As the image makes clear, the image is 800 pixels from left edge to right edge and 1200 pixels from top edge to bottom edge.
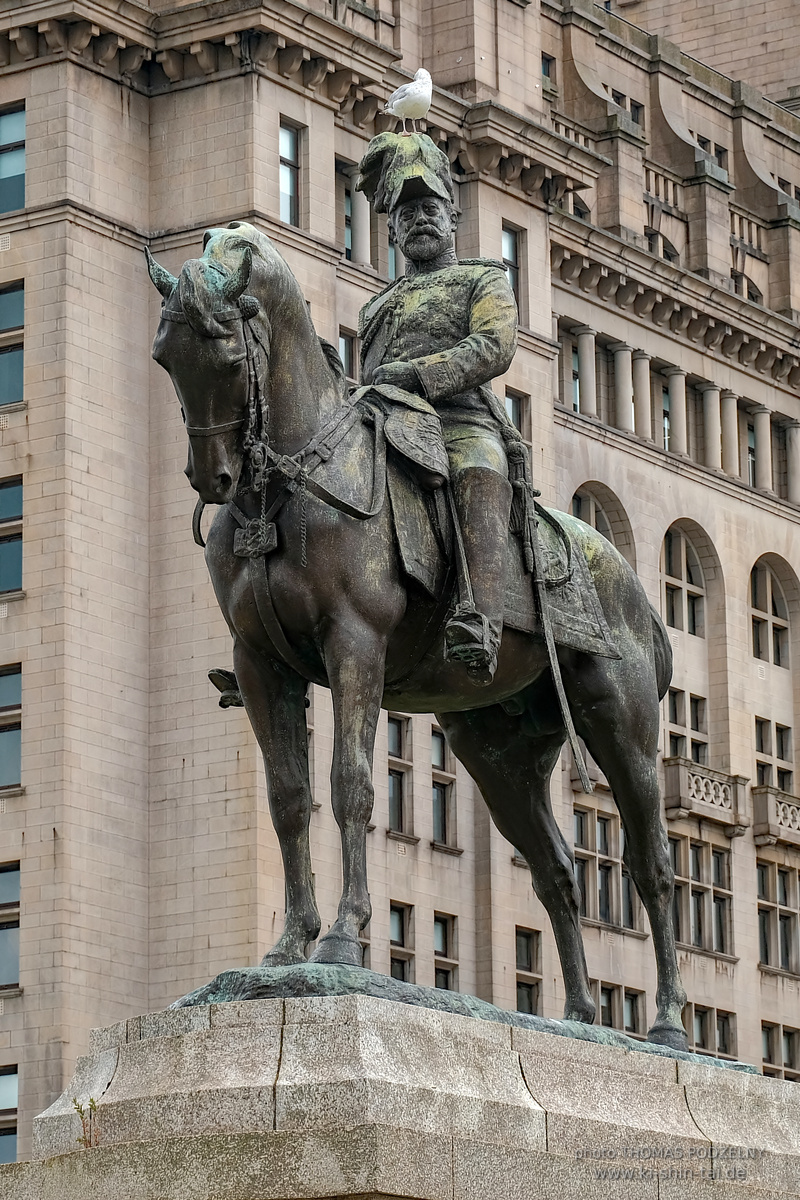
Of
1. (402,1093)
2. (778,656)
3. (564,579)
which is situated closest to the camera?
(402,1093)

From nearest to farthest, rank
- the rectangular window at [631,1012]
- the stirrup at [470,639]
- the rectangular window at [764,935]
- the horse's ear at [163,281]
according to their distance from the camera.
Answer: the horse's ear at [163,281], the stirrup at [470,639], the rectangular window at [631,1012], the rectangular window at [764,935]

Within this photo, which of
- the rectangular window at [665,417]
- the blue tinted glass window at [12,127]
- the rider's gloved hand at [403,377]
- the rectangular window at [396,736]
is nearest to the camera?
the rider's gloved hand at [403,377]

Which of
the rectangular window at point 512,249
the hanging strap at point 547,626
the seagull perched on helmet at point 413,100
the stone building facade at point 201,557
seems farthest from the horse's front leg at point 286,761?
the rectangular window at point 512,249

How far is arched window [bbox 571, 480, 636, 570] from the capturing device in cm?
6844

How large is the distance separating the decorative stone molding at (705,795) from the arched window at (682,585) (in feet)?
11.9

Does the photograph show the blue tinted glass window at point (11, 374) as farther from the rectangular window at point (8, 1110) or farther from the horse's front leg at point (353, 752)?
the horse's front leg at point (353, 752)

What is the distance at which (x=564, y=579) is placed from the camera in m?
19.1

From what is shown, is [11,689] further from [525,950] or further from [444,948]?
[525,950]

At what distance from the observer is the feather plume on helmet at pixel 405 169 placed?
1903 cm

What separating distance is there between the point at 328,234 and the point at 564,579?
40261 mm

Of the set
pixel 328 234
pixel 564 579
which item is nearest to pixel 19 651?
pixel 328 234

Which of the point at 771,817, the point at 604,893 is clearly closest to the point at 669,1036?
the point at 604,893

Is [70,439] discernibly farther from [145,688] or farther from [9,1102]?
[9,1102]

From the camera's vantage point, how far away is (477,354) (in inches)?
730
